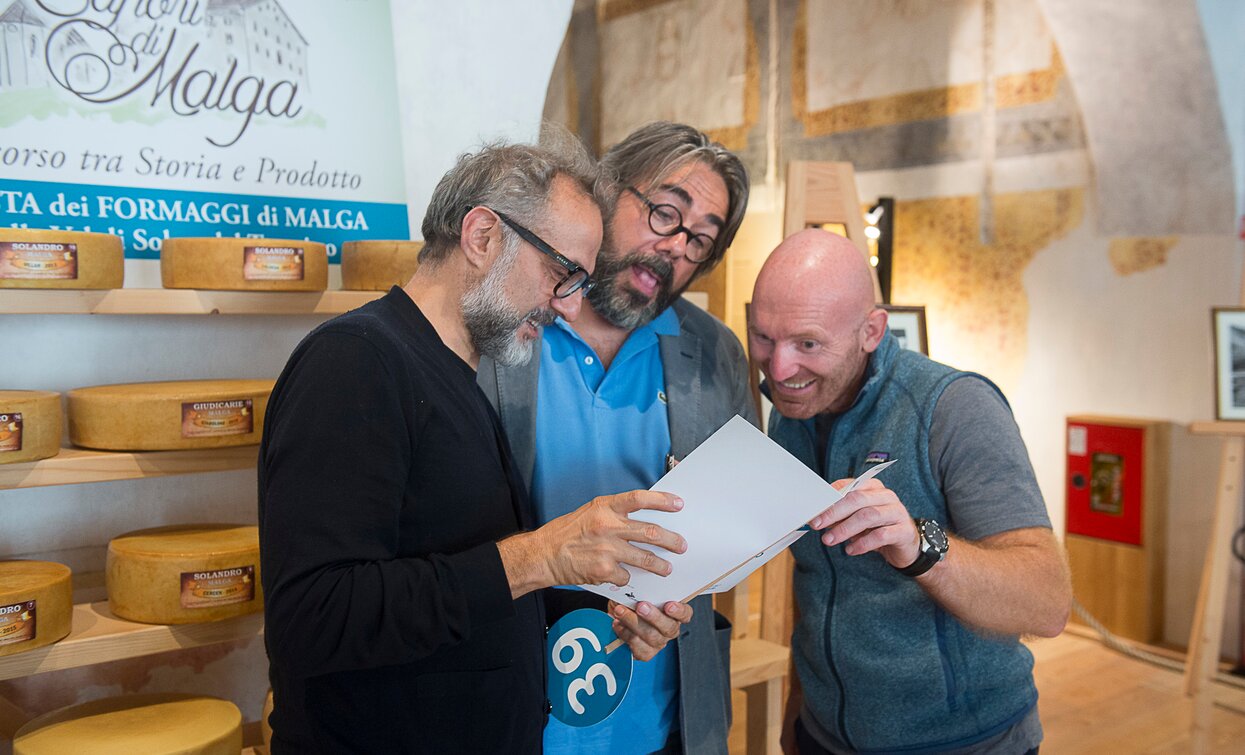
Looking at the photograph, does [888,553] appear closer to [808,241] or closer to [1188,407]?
[808,241]

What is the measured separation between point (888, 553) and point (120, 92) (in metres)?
1.97

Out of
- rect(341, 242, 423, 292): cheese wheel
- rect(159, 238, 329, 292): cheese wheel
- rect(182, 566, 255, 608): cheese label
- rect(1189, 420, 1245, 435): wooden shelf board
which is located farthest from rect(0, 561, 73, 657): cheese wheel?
rect(1189, 420, 1245, 435): wooden shelf board

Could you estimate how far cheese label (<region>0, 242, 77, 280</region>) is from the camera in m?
1.86

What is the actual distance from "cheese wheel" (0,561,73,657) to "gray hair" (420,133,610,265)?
3.48 feet

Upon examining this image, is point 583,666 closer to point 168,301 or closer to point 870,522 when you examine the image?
point 870,522

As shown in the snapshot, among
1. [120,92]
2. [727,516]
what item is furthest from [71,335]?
[727,516]

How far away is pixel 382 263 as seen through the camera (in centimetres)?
225

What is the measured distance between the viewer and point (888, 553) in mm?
1366

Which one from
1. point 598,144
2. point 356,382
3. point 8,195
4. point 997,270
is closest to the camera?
point 356,382

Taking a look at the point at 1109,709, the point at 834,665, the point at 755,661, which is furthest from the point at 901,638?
the point at 1109,709

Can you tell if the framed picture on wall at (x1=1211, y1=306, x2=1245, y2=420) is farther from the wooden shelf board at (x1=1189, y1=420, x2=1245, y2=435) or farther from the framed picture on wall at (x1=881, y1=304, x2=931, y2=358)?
the framed picture on wall at (x1=881, y1=304, x2=931, y2=358)

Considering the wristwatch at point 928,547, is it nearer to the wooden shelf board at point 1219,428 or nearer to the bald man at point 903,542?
the bald man at point 903,542

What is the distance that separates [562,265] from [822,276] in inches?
18.5

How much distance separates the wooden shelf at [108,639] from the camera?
6.09 ft
